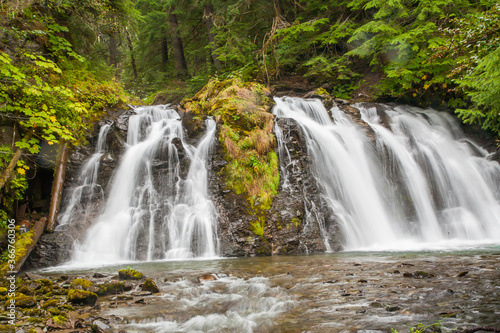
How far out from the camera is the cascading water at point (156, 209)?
303 inches

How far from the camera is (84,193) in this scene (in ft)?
28.5

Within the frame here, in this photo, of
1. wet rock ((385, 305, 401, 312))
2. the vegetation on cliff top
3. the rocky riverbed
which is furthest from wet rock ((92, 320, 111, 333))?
the vegetation on cliff top

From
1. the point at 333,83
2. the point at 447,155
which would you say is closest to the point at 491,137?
the point at 447,155

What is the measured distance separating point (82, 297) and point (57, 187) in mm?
5632

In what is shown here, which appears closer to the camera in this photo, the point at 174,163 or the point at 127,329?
the point at 127,329

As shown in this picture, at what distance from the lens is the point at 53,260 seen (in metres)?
7.01

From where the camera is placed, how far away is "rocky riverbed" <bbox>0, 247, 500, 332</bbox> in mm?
2852

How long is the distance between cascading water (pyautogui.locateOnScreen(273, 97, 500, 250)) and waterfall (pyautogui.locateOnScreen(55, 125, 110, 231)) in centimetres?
609

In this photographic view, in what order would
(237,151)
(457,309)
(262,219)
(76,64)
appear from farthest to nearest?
(76,64) < (237,151) < (262,219) < (457,309)

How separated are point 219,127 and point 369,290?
7.28m

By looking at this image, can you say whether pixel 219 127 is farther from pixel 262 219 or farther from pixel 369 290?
pixel 369 290

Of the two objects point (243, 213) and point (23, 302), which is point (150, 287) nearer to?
point (23, 302)

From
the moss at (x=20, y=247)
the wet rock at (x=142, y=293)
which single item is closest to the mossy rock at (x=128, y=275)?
the wet rock at (x=142, y=293)

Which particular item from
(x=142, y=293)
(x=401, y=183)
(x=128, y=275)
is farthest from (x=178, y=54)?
(x=142, y=293)
